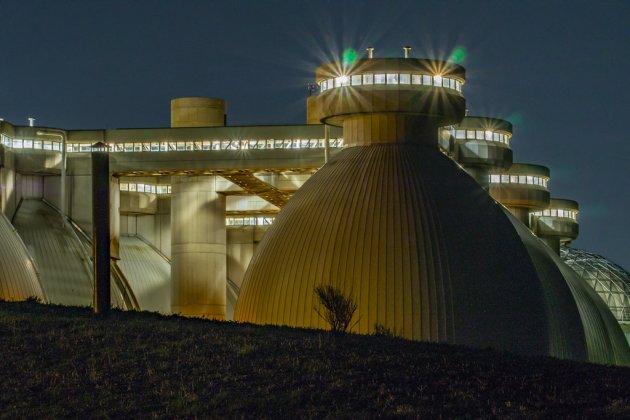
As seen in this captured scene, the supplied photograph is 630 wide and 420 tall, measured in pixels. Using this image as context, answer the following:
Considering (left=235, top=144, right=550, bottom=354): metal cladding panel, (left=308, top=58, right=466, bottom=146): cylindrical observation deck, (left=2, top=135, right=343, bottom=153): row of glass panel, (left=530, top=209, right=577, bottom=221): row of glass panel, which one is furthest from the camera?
(left=530, top=209, right=577, bottom=221): row of glass panel

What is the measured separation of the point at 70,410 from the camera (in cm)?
4619

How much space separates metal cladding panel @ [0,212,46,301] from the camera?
279 ft

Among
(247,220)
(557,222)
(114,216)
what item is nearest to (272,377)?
(114,216)

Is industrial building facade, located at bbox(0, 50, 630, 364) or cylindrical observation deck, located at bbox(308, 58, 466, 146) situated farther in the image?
cylindrical observation deck, located at bbox(308, 58, 466, 146)

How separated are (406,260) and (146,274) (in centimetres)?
4238

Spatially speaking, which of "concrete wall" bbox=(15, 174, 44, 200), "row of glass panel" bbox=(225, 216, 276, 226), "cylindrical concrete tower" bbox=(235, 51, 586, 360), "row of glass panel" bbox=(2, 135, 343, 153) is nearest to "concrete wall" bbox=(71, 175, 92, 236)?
"concrete wall" bbox=(15, 174, 44, 200)

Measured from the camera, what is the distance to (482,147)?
116m

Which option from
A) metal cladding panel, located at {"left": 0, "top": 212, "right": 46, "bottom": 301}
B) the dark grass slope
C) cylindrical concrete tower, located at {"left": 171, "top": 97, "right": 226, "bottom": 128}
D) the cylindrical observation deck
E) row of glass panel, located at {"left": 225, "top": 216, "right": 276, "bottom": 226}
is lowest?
the dark grass slope

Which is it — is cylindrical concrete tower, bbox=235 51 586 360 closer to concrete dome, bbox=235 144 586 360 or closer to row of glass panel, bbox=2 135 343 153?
concrete dome, bbox=235 144 586 360

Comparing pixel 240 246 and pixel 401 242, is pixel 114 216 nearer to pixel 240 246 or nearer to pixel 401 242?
pixel 240 246

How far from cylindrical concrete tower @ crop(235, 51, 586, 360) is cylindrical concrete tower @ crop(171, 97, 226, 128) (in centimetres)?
3096

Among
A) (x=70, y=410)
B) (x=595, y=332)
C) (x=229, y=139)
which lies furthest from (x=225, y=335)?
(x=229, y=139)

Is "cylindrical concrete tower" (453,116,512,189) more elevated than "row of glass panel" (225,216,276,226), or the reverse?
"cylindrical concrete tower" (453,116,512,189)

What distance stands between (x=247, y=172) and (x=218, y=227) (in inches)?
277
